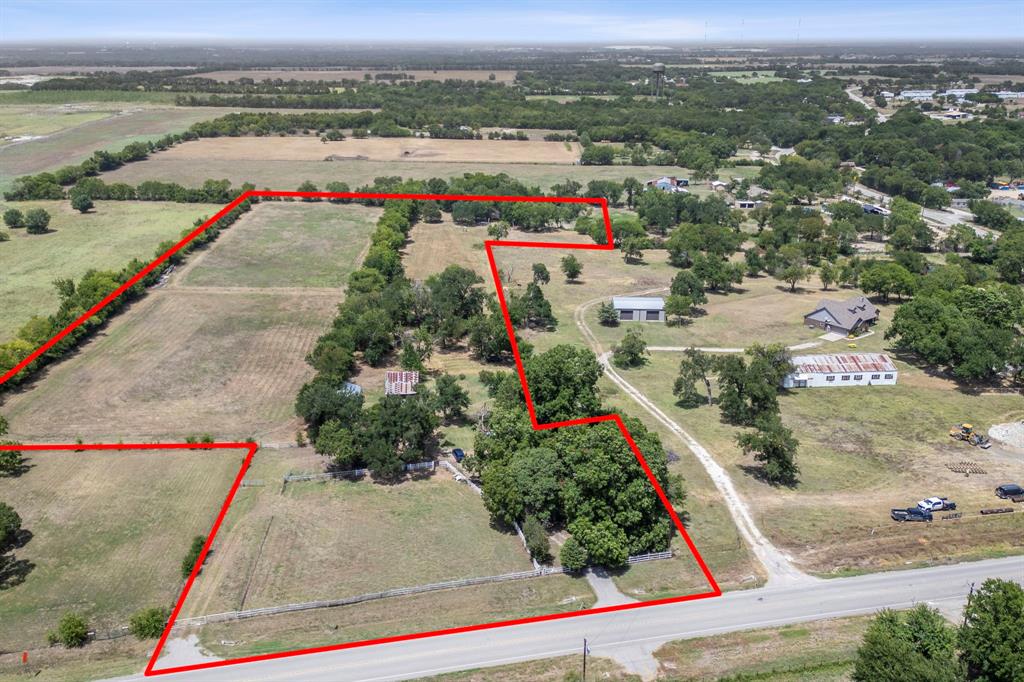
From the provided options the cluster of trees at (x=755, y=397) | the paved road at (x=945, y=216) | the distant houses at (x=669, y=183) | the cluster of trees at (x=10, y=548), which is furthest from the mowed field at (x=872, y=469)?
the distant houses at (x=669, y=183)

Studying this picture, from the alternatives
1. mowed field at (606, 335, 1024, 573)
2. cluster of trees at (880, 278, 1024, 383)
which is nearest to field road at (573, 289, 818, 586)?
mowed field at (606, 335, 1024, 573)

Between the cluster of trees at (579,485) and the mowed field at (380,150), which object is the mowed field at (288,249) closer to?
the mowed field at (380,150)

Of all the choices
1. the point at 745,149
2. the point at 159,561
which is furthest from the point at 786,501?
the point at 745,149

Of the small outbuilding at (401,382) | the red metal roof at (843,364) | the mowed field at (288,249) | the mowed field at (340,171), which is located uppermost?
the mowed field at (340,171)

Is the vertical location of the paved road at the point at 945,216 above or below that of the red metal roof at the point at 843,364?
above

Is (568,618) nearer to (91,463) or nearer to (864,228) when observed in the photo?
(91,463)

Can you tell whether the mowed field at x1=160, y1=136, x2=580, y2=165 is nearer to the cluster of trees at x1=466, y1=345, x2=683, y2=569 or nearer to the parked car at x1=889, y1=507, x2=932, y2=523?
the cluster of trees at x1=466, y1=345, x2=683, y2=569

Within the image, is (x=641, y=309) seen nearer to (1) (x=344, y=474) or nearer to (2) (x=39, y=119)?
(1) (x=344, y=474)
